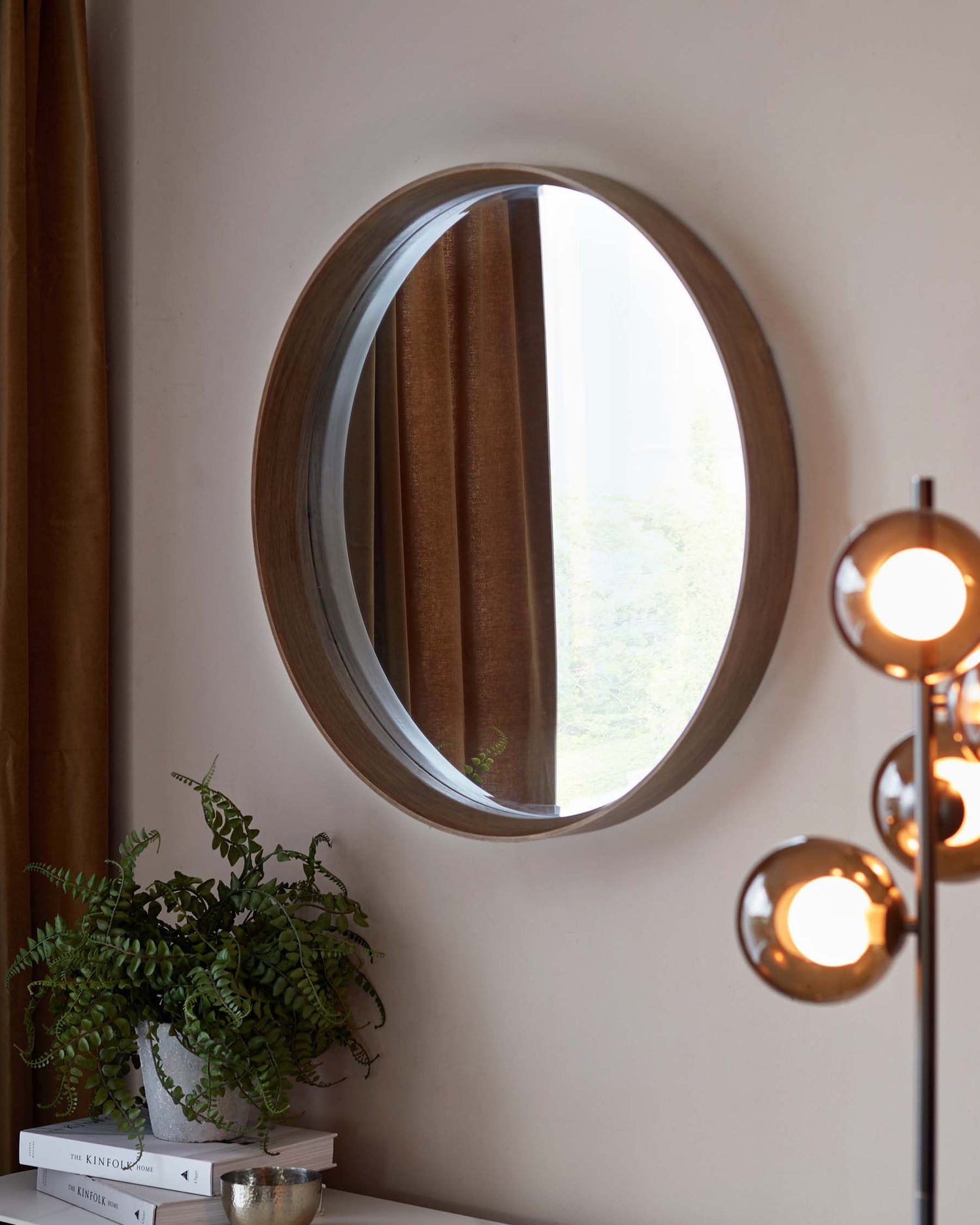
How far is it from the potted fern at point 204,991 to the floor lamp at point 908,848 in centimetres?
72

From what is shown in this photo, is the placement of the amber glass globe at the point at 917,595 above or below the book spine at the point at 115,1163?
above

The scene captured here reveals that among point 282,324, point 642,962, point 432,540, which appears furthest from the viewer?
point 282,324

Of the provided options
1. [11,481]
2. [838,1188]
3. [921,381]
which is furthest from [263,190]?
[838,1188]

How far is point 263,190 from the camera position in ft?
5.26

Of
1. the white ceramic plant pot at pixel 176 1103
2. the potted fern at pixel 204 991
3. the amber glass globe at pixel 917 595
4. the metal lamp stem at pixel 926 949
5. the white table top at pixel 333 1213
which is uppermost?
the amber glass globe at pixel 917 595

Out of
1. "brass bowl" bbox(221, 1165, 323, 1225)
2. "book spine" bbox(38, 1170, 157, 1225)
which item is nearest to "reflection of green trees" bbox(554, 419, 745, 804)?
"brass bowl" bbox(221, 1165, 323, 1225)

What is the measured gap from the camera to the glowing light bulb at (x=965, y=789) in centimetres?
77

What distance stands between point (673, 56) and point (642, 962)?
88cm

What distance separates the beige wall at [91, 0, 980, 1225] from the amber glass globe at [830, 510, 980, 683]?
1.47 feet

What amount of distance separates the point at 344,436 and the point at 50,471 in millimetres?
440

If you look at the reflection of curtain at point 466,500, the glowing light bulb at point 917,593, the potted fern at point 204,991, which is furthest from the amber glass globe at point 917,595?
the potted fern at point 204,991

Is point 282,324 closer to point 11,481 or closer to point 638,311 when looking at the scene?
point 11,481

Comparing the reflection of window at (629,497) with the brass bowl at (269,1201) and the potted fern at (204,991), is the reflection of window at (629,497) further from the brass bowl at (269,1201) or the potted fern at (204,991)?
the brass bowl at (269,1201)

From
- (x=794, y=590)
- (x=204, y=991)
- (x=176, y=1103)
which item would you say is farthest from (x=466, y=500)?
(x=176, y=1103)
